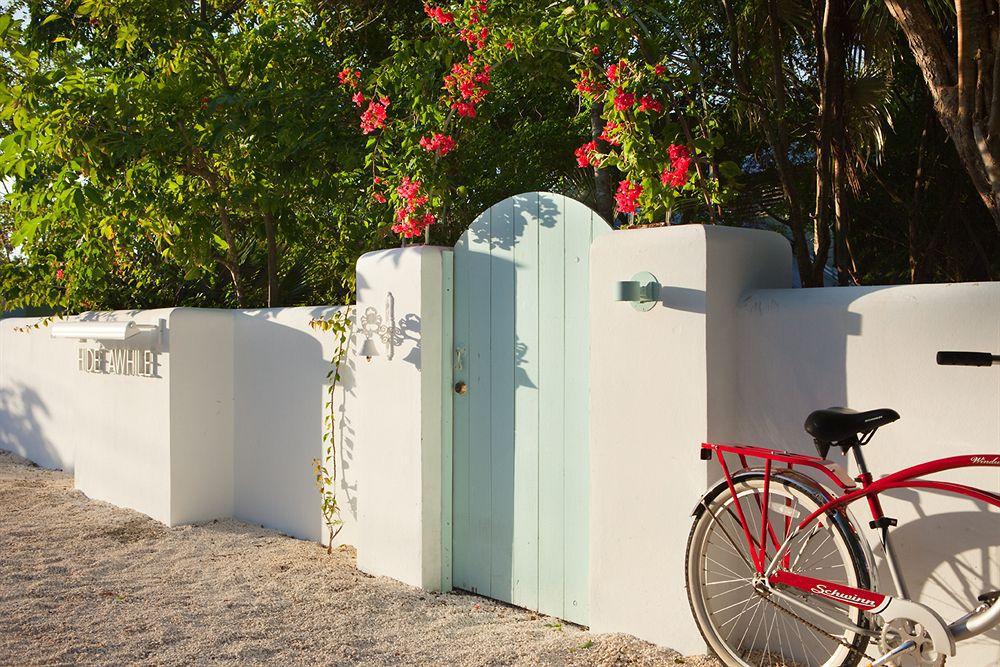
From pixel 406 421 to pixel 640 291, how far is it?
A: 1.67 meters

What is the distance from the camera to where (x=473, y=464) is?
465 centimetres

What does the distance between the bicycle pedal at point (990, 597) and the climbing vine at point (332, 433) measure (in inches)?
144

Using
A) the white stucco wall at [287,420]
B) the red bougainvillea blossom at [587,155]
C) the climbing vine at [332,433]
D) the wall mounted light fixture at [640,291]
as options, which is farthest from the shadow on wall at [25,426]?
the wall mounted light fixture at [640,291]

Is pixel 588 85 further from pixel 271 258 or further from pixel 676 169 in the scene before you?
pixel 271 258

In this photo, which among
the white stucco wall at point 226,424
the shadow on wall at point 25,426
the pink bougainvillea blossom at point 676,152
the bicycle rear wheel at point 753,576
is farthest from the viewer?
the shadow on wall at point 25,426

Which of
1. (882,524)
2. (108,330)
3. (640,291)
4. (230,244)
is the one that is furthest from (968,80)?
(108,330)

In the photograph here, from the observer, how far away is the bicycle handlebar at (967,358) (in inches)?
105

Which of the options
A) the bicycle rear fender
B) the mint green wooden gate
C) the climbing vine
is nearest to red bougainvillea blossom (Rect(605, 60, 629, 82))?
the mint green wooden gate

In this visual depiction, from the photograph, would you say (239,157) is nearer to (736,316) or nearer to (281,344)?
(281,344)

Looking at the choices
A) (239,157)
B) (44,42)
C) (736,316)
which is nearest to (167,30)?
(239,157)

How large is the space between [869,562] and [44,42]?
837cm

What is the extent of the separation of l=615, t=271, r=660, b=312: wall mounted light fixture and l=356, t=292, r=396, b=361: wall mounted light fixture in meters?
1.61

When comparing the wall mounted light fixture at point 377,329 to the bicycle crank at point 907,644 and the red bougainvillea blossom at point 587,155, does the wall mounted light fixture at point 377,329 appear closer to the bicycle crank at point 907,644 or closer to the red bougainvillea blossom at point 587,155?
the red bougainvillea blossom at point 587,155

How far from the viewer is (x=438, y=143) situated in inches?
203
